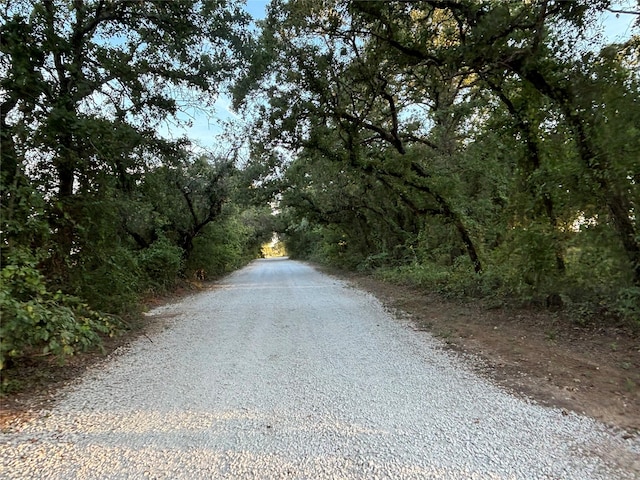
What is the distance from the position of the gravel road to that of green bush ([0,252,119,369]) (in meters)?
0.58

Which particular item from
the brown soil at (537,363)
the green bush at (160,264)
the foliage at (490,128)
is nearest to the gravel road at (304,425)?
the brown soil at (537,363)

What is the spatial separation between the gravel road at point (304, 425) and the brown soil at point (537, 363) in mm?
240

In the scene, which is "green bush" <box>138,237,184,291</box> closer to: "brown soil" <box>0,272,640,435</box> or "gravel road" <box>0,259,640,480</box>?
"brown soil" <box>0,272,640,435</box>

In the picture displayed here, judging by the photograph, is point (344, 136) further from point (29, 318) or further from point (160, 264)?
point (29, 318)

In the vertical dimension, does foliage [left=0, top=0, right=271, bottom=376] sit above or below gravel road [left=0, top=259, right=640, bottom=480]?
above

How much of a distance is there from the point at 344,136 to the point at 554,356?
7.60 metres

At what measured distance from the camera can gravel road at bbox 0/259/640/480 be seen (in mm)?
2447

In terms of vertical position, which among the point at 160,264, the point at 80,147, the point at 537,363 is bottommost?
the point at 537,363

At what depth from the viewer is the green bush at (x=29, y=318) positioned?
3.26 meters

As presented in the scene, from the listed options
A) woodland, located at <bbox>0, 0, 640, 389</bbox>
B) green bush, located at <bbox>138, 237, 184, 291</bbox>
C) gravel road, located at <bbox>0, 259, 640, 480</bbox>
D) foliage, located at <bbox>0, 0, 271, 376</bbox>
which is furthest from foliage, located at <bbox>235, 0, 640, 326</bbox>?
green bush, located at <bbox>138, 237, 184, 291</bbox>

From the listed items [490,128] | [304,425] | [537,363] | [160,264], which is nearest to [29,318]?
[304,425]

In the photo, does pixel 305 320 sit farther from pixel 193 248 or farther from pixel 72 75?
pixel 193 248

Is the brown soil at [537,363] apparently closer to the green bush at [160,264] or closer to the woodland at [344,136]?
the woodland at [344,136]

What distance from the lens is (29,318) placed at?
330 centimetres
